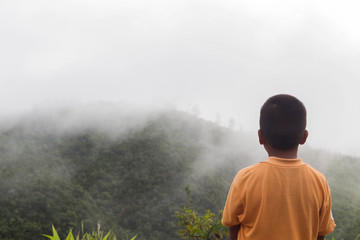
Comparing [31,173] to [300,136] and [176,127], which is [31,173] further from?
[300,136]

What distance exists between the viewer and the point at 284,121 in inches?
67.3

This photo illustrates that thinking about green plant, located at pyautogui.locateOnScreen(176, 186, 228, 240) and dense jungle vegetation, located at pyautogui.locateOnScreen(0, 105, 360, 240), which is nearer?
green plant, located at pyautogui.locateOnScreen(176, 186, 228, 240)

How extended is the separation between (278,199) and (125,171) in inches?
2108

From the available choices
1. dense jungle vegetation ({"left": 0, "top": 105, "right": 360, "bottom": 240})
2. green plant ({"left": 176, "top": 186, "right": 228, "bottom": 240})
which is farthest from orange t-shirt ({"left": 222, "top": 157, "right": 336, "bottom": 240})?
dense jungle vegetation ({"left": 0, "top": 105, "right": 360, "bottom": 240})

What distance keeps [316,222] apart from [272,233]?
0.85 feet

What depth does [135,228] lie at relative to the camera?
4153cm

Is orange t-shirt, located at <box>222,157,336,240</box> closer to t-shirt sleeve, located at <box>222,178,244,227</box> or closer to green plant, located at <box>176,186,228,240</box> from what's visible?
t-shirt sleeve, located at <box>222,178,244,227</box>

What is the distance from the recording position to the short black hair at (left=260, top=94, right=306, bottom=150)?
171 centimetres

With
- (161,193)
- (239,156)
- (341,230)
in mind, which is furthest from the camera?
(239,156)

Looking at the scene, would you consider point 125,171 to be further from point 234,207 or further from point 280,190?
point 280,190

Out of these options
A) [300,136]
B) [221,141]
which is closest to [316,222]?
[300,136]

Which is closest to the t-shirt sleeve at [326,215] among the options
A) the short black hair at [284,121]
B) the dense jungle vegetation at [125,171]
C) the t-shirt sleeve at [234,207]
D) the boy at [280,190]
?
the boy at [280,190]

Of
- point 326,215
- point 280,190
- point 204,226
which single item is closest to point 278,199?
point 280,190

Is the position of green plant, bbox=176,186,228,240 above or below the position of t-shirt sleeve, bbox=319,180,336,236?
below
